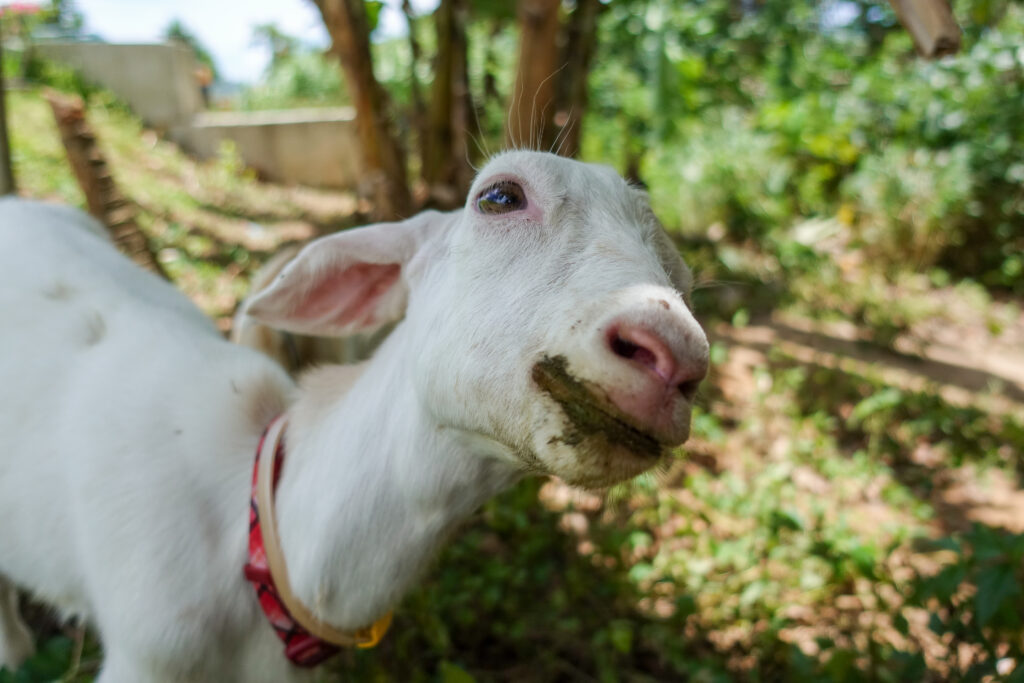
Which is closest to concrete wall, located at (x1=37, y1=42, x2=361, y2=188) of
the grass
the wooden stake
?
the grass

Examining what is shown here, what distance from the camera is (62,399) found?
1.77 m

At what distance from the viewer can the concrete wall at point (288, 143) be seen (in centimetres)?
819

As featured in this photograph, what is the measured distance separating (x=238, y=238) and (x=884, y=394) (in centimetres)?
514

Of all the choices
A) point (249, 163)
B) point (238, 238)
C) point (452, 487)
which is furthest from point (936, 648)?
point (249, 163)

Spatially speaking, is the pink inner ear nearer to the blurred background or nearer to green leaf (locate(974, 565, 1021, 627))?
the blurred background

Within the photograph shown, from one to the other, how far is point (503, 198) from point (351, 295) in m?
0.54

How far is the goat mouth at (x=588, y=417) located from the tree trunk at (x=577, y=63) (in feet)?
7.61

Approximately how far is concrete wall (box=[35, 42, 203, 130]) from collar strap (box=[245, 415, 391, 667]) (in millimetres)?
8198

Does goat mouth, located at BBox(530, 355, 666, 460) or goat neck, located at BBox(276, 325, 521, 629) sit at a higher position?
goat mouth, located at BBox(530, 355, 666, 460)

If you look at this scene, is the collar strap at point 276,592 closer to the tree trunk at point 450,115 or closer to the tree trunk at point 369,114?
the tree trunk at point 369,114

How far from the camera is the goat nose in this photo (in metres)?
0.99

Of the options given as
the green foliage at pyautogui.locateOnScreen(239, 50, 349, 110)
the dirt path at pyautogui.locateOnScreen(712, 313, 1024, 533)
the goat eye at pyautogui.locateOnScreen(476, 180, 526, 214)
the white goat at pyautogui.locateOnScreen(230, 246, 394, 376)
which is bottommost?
the dirt path at pyautogui.locateOnScreen(712, 313, 1024, 533)

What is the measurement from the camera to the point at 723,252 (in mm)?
6492

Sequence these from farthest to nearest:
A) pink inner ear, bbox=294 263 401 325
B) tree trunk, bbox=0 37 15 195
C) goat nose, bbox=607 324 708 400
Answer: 1. tree trunk, bbox=0 37 15 195
2. pink inner ear, bbox=294 263 401 325
3. goat nose, bbox=607 324 708 400
